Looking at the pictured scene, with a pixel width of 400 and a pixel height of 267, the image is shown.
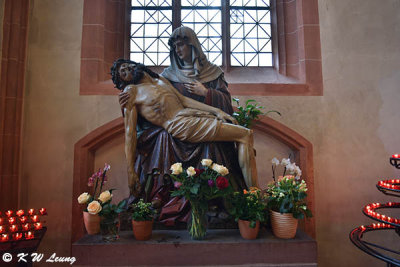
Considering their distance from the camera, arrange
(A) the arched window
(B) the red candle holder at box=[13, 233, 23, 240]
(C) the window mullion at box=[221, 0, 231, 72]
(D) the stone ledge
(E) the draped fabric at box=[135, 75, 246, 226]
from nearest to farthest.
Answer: (D) the stone ledge < (E) the draped fabric at box=[135, 75, 246, 226] < (B) the red candle holder at box=[13, 233, 23, 240] < (A) the arched window < (C) the window mullion at box=[221, 0, 231, 72]

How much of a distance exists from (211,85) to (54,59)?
2.87 metres

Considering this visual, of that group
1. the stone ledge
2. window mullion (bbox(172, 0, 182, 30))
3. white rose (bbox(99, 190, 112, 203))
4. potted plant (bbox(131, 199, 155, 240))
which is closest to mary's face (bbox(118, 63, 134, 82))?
white rose (bbox(99, 190, 112, 203))

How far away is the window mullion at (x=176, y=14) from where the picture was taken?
502cm

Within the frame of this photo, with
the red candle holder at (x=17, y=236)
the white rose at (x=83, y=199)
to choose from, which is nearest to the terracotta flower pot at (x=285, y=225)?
the white rose at (x=83, y=199)

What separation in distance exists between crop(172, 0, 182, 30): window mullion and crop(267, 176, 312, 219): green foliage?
3.72 m

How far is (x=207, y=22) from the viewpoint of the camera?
5070mm

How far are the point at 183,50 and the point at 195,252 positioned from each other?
180 centimetres

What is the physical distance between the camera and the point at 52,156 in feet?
13.9

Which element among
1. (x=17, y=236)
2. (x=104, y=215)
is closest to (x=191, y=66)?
(x=104, y=215)

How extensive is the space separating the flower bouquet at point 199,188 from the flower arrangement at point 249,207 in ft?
0.56

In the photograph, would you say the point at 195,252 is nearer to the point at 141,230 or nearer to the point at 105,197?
the point at 141,230

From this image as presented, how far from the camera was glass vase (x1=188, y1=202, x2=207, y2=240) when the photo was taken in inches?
78.8

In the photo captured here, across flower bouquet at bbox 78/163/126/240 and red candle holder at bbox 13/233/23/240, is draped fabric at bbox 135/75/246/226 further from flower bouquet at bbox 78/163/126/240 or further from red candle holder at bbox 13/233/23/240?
red candle holder at bbox 13/233/23/240

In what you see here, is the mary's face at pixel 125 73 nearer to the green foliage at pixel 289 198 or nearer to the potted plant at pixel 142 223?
the potted plant at pixel 142 223
